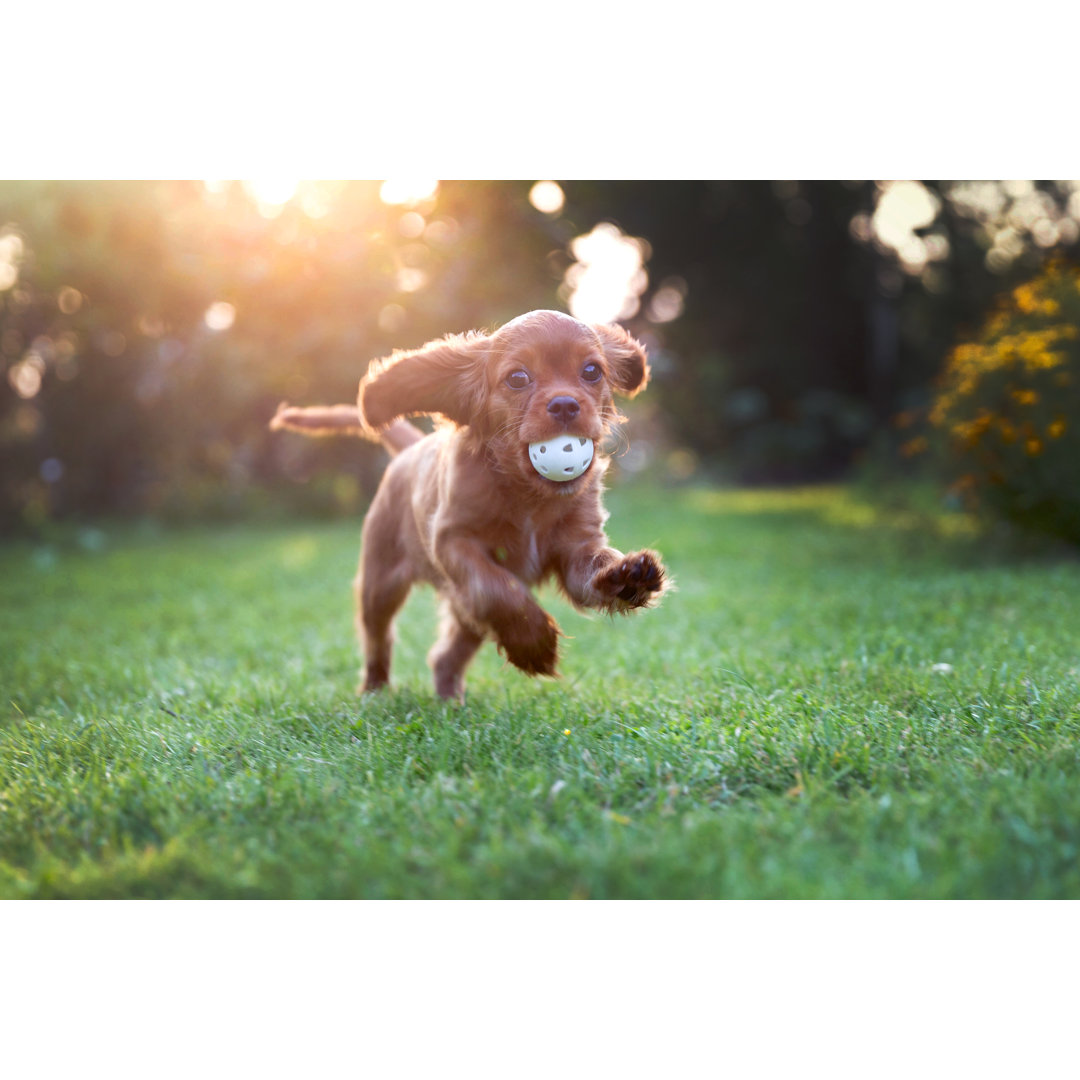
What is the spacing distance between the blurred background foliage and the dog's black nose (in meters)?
2.92

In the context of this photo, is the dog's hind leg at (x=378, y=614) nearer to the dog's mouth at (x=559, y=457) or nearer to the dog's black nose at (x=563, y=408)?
the dog's mouth at (x=559, y=457)

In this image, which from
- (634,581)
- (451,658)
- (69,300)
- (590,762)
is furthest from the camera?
(69,300)

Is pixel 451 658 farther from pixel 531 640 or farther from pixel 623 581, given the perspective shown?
pixel 623 581

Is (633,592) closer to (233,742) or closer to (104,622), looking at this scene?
(233,742)

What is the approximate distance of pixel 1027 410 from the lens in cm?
575

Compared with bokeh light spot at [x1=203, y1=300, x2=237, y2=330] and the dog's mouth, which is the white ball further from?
bokeh light spot at [x1=203, y1=300, x2=237, y2=330]

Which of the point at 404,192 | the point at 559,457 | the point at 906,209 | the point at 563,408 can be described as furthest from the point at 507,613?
the point at 906,209

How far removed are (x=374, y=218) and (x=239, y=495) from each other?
19.1ft

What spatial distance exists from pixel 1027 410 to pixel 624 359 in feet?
12.7

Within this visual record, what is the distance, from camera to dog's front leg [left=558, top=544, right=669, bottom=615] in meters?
2.49

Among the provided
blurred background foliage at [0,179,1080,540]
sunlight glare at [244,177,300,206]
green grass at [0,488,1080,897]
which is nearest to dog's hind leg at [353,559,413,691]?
green grass at [0,488,1080,897]

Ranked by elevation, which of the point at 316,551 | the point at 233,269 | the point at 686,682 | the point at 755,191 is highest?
the point at 755,191

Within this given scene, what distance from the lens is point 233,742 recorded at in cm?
274

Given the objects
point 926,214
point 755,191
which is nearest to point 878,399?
point 755,191
